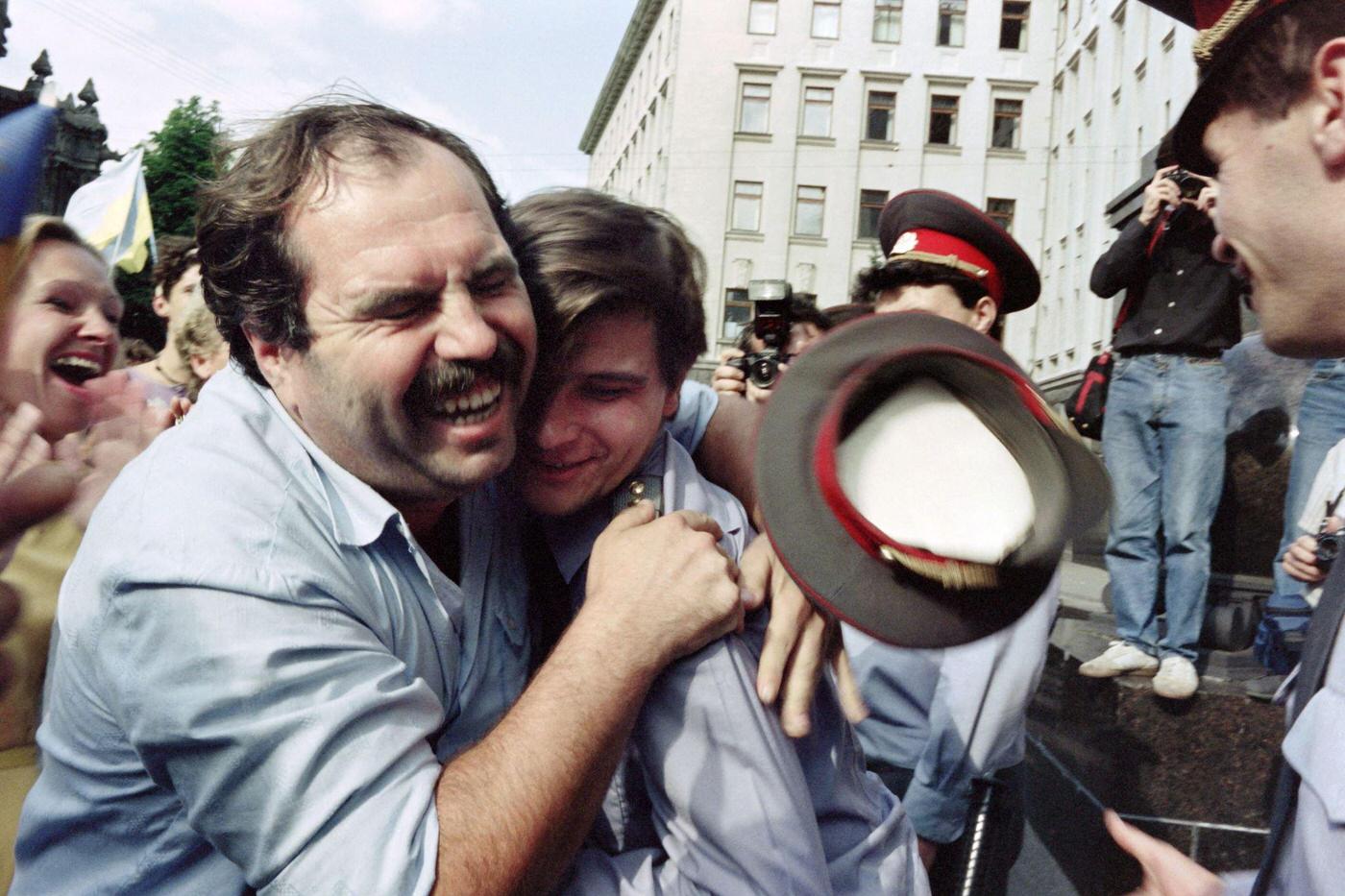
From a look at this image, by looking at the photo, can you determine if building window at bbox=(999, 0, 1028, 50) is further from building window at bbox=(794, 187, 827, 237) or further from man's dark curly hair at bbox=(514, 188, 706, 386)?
man's dark curly hair at bbox=(514, 188, 706, 386)

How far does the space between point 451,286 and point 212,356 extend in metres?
2.34

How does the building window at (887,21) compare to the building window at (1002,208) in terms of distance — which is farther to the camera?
the building window at (887,21)

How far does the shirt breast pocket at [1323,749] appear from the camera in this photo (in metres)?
1.18

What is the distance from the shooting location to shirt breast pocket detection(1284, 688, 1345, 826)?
118cm

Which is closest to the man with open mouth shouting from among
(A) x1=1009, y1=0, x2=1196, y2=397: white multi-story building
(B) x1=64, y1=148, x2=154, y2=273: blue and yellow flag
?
(B) x1=64, y1=148, x2=154, y2=273: blue and yellow flag

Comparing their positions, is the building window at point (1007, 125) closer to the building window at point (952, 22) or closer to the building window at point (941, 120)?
the building window at point (941, 120)

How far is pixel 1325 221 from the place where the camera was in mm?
1362

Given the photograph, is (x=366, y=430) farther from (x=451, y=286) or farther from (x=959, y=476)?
(x=959, y=476)

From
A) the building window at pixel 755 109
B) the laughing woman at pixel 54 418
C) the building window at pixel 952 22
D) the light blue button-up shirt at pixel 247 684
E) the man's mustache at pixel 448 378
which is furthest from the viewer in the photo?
the building window at pixel 952 22

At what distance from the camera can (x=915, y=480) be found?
1.09 meters

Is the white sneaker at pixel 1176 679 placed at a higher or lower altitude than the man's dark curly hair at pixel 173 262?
lower

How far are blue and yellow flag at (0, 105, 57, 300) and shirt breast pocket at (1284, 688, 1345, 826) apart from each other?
1.49 meters

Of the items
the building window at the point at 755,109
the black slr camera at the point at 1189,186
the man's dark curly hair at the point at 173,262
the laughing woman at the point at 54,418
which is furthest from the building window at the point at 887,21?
the laughing woman at the point at 54,418

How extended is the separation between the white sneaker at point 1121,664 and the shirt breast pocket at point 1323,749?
8.52 ft
